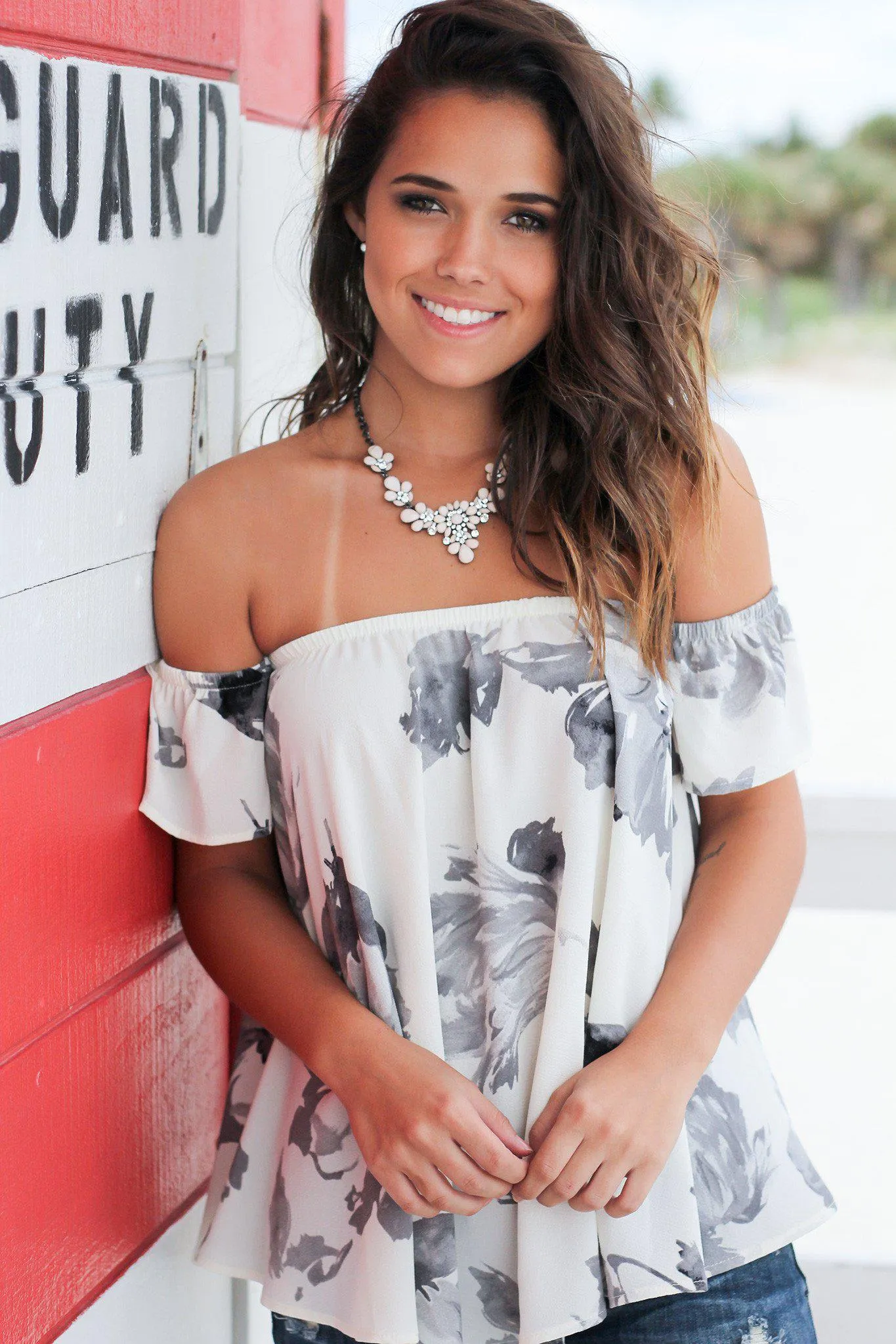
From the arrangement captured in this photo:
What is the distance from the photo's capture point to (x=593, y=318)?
1157 mm

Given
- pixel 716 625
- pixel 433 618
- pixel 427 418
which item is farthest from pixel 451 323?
pixel 716 625

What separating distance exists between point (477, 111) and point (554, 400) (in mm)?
252

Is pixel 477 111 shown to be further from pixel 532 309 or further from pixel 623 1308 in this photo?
pixel 623 1308

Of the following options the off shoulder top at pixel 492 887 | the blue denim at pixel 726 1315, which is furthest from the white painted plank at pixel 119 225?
the blue denim at pixel 726 1315

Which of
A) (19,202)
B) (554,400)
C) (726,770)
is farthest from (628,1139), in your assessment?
(19,202)

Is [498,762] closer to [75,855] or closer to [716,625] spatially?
[716,625]

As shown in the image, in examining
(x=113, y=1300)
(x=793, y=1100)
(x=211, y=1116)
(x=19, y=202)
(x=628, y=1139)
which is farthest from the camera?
(x=793, y=1100)

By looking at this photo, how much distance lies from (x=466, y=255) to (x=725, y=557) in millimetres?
351

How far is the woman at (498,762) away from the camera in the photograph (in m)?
1.10

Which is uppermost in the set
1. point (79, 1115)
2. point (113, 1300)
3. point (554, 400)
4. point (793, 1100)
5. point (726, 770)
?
point (554, 400)

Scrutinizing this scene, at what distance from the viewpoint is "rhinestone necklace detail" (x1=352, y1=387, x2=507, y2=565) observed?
3.90 feet

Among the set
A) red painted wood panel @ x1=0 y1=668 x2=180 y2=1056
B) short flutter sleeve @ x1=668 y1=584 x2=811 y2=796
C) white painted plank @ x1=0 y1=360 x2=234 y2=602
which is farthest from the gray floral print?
white painted plank @ x1=0 y1=360 x2=234 y2=602

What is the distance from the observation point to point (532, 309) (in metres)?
1.16

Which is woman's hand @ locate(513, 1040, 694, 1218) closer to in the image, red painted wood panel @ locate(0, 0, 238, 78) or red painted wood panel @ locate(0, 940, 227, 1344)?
red painted wood panel @ locate(0, 940, 227, 1344)
